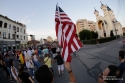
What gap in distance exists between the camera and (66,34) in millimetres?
3314

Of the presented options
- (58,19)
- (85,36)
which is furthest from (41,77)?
(85,36)

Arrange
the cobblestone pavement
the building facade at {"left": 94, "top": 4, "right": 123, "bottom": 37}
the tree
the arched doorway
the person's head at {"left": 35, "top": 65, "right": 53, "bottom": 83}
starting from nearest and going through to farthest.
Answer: the person's head at {"left": 35, "top": 65, "right": 53, "bottom": 83}
the cobblestone pavement
the tree
the building facade at {"left": 94, "top": 4, "right": 123, "bottom": 37}
the arched doorway

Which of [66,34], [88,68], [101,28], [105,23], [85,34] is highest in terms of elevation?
[105,23]

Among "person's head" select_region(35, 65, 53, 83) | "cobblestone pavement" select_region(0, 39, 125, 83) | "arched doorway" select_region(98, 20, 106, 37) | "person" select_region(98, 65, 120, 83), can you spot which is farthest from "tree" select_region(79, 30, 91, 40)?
"person's head" select_region(35, 65, 53, 83)

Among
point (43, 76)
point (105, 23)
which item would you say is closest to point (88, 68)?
point (43, 76)

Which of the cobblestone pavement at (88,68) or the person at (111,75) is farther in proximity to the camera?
the cobblestone pavement at (88,68)

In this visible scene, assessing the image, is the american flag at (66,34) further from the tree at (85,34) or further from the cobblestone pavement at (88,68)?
the tree at (85,34)

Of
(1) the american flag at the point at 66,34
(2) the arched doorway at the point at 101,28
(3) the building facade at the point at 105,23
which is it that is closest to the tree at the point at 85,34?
(3) the building facade at the point at 105,23

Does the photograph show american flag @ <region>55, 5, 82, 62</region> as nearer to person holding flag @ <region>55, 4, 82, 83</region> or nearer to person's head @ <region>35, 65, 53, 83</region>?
person holding flag @ <region>55, 4, 82, 83</region>

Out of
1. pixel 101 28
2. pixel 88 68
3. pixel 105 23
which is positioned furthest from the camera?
pixel 101 28

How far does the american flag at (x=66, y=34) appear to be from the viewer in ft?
10.4

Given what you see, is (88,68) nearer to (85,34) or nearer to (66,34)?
(66,34)

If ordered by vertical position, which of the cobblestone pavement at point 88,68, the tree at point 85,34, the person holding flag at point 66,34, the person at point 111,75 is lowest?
the cobblestone pavement at point 88,68

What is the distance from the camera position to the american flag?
3167mm
